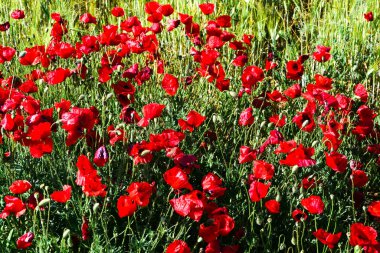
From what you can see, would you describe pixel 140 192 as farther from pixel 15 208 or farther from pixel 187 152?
pixel 187 152

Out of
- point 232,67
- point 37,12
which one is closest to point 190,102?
point 232,67

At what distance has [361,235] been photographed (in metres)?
1.77

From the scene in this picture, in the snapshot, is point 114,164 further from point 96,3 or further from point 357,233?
point 96,3

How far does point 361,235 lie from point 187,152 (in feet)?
2.93

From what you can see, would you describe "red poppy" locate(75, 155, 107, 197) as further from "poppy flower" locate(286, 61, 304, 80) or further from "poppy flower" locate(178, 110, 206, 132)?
"poppy flower" locate(286, 61, 304, 80)

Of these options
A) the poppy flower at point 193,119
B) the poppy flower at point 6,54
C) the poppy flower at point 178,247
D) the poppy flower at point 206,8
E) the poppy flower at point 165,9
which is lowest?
the poppy flower at point 178,247

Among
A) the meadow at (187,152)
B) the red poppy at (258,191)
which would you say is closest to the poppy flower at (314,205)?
the meadow at (187,152)

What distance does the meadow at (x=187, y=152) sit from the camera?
1.88 metres

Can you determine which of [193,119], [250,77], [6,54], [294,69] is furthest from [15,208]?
[294,69]

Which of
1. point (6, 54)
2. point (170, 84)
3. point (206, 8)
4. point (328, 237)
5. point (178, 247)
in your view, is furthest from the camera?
point (206, 8)

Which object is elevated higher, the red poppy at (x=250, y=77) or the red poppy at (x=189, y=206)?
the red poppy at (x=250, y=77)

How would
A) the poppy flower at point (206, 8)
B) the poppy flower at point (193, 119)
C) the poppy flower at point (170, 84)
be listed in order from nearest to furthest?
the poppy flower at point (193, 119) → the poppy flower at point (170, 84) → the poppy flower at point (206, 8)

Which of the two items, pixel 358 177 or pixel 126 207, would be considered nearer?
pixel 126 207

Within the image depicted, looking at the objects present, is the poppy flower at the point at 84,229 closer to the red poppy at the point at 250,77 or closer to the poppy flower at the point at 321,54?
the red poppy at the point at 250,77
